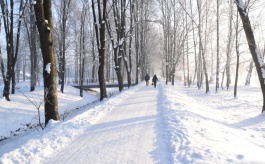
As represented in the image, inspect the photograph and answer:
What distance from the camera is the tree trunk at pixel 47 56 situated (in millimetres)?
8312

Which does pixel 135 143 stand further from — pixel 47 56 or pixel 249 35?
pixel 249 35

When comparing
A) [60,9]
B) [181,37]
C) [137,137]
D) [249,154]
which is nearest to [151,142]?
[137,137]

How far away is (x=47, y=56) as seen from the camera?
8531mm

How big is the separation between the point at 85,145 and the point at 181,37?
35367 mm

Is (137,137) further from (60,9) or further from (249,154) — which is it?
(60,9)

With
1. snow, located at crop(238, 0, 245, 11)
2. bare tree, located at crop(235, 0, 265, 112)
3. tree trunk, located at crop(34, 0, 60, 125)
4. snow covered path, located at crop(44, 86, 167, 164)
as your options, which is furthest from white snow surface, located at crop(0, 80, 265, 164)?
snow, located at crop(238, 0, 245, 11)

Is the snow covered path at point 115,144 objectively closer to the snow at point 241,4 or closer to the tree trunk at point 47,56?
the tree trunk at point 47,56

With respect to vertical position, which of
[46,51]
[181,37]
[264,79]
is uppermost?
[181,37]

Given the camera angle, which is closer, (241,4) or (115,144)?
(115,144)

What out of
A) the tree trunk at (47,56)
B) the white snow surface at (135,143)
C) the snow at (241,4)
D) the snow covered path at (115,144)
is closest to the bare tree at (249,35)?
the snow at (241,4)

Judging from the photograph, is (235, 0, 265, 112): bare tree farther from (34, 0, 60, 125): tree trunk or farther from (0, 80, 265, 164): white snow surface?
(34, 0, 60, 125): tree trunk

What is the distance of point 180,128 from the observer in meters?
7.05

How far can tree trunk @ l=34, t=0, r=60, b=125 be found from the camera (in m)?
8.31

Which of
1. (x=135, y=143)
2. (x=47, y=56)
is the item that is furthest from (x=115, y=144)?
(x=47, y=56)
